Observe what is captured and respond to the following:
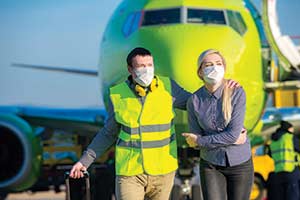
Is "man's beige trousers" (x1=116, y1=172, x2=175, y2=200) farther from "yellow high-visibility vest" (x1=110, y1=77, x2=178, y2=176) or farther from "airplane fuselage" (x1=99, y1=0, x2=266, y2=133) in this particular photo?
"airplane fuselage" (x1=99, y1=0, x2=266, y2=133)

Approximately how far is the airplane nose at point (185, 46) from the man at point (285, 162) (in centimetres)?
169

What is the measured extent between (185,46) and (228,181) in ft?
13.2

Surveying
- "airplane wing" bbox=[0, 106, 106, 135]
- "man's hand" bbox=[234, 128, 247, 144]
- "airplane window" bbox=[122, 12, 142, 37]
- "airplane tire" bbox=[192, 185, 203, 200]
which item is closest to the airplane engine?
"airplane wing" bbox=[0, 106, 106, 135]

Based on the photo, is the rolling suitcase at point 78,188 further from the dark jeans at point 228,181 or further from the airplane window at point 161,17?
the airplane window at point 161,17

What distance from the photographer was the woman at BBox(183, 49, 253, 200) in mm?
5406

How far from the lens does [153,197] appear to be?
5.64 metres

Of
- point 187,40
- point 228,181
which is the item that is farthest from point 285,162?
point 228,181

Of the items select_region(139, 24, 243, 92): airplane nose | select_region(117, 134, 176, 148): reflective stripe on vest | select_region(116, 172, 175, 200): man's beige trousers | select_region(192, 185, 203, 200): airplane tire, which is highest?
select_region(139, 24, 243, 92): airplane nose

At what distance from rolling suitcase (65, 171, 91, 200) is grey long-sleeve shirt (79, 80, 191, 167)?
0.51ft

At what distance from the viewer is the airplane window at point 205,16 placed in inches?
408

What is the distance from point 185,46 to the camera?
30.7 feet

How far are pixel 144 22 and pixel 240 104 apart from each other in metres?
5.35

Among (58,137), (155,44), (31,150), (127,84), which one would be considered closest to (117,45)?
(155,44)

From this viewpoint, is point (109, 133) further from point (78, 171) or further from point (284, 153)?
point (284, 153)
